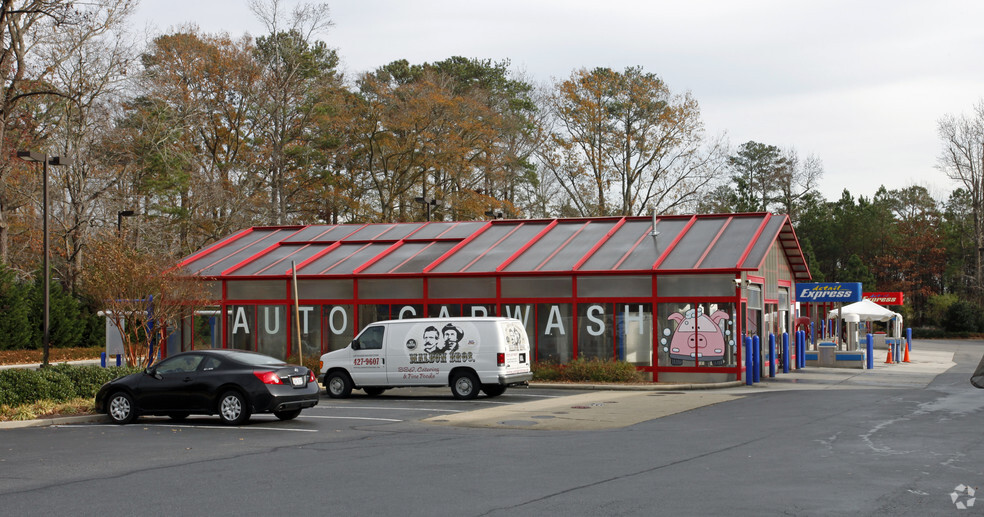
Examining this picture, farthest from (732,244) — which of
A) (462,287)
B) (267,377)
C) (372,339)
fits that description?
(267,377)

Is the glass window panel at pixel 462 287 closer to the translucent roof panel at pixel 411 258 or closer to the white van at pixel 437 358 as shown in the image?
the translucent roof panel at pixel 411 258

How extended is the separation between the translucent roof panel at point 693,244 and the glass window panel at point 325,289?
10076mm

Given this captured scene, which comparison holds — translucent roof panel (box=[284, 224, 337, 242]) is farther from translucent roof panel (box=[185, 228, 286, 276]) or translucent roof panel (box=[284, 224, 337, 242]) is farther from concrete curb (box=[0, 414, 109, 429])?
concrete curb (box=[0, 414, 109, 429])

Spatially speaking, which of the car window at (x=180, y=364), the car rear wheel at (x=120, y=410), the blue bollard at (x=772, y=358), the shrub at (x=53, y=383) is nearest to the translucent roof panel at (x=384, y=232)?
the blue bollard at (x=772, y=358)

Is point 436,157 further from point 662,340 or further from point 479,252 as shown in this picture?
point 662,340

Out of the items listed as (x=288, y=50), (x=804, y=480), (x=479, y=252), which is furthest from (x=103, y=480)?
(x=288, y=50)

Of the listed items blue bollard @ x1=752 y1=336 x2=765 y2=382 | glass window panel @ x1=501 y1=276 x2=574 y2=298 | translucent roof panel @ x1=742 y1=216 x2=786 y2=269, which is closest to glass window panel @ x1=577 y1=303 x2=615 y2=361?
glass window panel @ x1=501 y1=276 x2=574 y2=298

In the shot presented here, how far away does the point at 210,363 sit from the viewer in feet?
57.4

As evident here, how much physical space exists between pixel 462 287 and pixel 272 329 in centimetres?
663

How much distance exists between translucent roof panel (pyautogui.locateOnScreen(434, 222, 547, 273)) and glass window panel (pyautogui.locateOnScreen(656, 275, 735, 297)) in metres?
5.31

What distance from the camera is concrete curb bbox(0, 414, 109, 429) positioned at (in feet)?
56.3

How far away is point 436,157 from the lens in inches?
2004

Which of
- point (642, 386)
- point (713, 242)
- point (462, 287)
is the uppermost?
point (713, 242)

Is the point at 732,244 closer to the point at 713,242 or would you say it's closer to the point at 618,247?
the point at 713,242
